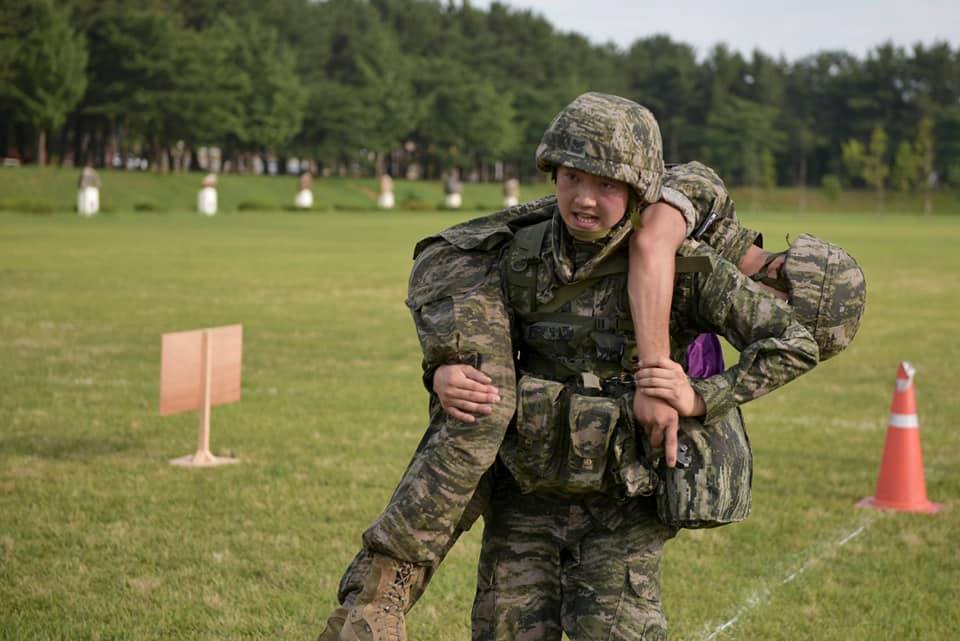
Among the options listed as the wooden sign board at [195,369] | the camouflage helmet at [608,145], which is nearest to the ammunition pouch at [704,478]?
the camouflage helmet at [608,145]

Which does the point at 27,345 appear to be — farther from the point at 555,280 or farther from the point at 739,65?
the point at 739,65

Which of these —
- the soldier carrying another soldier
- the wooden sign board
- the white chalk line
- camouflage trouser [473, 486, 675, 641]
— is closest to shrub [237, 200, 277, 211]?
the wooden sign board

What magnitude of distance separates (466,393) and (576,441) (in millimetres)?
350

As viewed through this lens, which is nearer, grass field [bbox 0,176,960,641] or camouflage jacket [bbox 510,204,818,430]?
camouflage jacket [bbox 510,204,818,430]

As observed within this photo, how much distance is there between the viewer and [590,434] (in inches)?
156

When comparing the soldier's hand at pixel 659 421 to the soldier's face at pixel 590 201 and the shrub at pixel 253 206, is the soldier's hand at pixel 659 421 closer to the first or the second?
the soldier's face at pixel 590 201

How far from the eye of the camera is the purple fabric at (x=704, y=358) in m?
4.29

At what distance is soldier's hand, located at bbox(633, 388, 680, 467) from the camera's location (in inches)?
153

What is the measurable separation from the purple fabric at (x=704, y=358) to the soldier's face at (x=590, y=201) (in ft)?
2.01

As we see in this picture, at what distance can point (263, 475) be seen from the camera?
9250 millimetres

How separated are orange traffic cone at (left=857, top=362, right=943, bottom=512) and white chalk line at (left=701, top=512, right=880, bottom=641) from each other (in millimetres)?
226

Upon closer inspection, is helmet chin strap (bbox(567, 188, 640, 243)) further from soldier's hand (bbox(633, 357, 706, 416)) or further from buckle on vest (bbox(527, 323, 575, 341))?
soldier's hand (bbox(633, 357, 706, 416))

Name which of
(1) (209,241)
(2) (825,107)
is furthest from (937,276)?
(2) (825,107)

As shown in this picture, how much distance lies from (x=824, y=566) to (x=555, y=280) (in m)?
4.01
